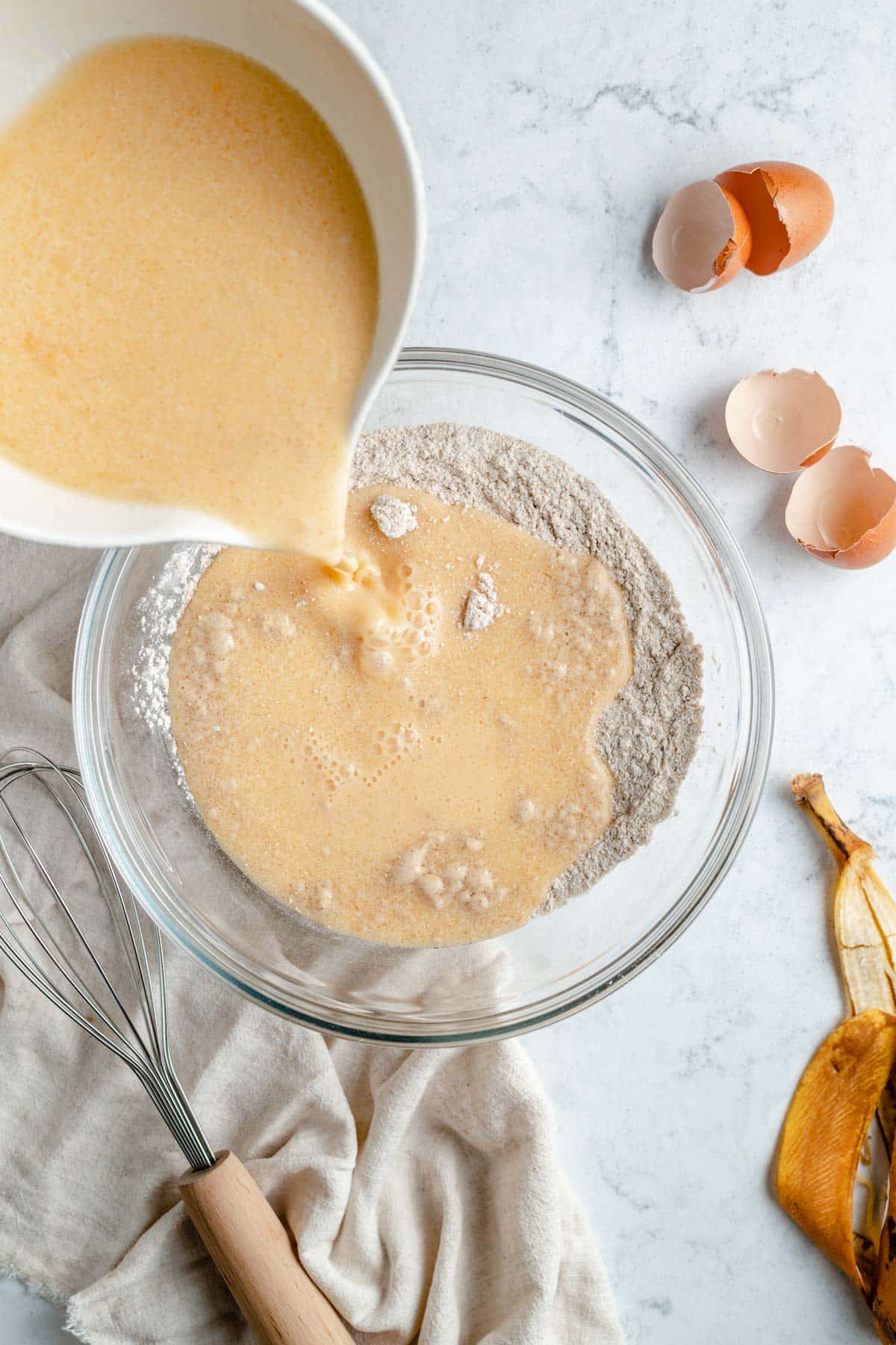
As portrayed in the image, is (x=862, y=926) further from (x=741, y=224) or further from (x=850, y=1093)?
(x=741, y=224)

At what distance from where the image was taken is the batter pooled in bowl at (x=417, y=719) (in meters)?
1.48

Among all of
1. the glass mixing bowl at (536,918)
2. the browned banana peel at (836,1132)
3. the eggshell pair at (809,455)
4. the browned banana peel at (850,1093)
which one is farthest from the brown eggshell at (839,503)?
the browned banana peel at (836,1132)

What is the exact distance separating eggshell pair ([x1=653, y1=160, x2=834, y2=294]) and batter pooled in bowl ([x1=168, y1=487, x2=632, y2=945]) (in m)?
0.48

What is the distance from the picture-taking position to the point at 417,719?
4.85 feet

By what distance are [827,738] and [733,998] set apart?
437mm

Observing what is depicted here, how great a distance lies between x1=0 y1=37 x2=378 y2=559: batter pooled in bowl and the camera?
0.97 meters

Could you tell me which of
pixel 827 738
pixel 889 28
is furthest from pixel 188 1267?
pixel 889 28

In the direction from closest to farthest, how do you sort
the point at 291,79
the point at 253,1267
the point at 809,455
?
the point at 291,79 → the point at 253,1267 → the point at 809,455

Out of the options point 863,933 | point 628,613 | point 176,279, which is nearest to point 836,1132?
point 863,933

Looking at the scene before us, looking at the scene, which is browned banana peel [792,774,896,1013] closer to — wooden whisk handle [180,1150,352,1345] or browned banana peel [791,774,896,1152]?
browned banana peel [791,774,896,1152]

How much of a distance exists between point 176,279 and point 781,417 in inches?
39.0

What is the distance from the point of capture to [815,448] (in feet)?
5.19

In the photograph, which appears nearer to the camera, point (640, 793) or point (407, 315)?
point (407, 315)

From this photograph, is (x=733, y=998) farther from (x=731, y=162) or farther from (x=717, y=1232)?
(x=731, y=162)
